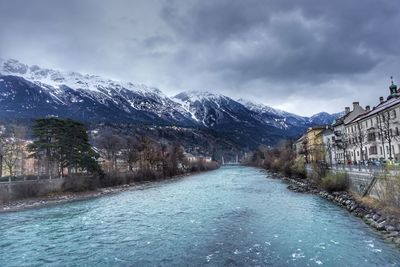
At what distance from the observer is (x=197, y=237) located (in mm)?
25859

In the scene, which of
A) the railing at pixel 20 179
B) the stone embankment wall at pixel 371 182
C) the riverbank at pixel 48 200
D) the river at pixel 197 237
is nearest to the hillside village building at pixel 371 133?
the stone embankment wall at pixel 371 182

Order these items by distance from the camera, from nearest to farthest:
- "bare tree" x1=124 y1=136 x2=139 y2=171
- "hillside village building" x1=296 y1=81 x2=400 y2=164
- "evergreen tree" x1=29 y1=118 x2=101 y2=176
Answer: "hillside village building" x1=296 y1=81 x2=400 y2=164 → "evergreen tree" x1=29 y1=118 x2=101 y2=176 → "bare tree" x1=124 y1=136 x2=139 y2=171

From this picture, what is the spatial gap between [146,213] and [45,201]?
Result: 2289 centimetres

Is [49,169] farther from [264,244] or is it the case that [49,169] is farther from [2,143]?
[264,244]

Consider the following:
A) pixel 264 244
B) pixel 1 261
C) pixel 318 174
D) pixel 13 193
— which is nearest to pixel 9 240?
pixel 1 261

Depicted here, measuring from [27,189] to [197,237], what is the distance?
4016 centimetres

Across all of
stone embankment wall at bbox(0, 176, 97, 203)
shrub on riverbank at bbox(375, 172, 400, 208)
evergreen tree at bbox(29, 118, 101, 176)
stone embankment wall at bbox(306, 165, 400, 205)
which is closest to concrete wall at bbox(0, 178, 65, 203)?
stone embankment wall at bbox(0, 176, 97, 203)

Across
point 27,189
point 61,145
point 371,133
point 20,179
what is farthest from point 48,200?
point 371,133

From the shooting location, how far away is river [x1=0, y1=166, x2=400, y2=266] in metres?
20.5

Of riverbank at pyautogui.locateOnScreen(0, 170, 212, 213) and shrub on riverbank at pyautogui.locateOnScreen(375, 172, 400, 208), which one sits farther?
riverbank at pyautogui.locateOnScreen(0, 170, 212, 213)

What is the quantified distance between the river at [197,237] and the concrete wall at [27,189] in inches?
505

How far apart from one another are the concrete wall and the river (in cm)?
1281

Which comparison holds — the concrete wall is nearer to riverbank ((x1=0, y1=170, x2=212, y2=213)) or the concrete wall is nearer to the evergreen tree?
riverbank ((x1=0, y1=170, x2=212, y2=213))

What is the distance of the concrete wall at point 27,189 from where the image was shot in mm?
52634
